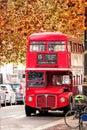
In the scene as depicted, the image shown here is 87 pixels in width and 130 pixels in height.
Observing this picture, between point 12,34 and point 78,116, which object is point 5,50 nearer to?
point 12,34

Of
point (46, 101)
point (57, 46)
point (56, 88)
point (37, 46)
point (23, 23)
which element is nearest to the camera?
point (46, 101)

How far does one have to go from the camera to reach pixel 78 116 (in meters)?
23.6

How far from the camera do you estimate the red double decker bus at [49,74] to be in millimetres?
33812

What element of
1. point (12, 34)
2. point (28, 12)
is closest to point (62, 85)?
point (28, 12)

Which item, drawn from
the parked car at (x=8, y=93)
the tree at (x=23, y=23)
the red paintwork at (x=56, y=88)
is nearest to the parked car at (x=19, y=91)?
the parked car at (x=8, y=93)

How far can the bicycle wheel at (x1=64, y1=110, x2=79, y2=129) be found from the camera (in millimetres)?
23922

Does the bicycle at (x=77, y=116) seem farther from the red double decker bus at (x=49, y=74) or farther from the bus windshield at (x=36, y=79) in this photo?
the bus windshield at (x=36, y=79)

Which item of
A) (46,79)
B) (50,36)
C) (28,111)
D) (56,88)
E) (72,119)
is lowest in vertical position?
(28,111)

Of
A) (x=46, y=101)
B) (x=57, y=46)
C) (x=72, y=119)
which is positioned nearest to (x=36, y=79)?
(x=46, y=101)

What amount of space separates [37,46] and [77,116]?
11235 millimetres

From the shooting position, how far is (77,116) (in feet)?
78.6

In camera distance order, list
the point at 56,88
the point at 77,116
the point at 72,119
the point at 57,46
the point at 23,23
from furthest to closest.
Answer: the point at 23,23
the point at 57,46
the point at 56,88
the point at 72,119
the point at 77,116

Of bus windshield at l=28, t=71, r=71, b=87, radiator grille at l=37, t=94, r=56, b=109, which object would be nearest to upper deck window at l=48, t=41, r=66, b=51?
bus windshield at l=28, t=71, r=71, b=87

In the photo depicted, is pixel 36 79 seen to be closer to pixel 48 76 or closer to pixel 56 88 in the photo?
pixel 48 76
